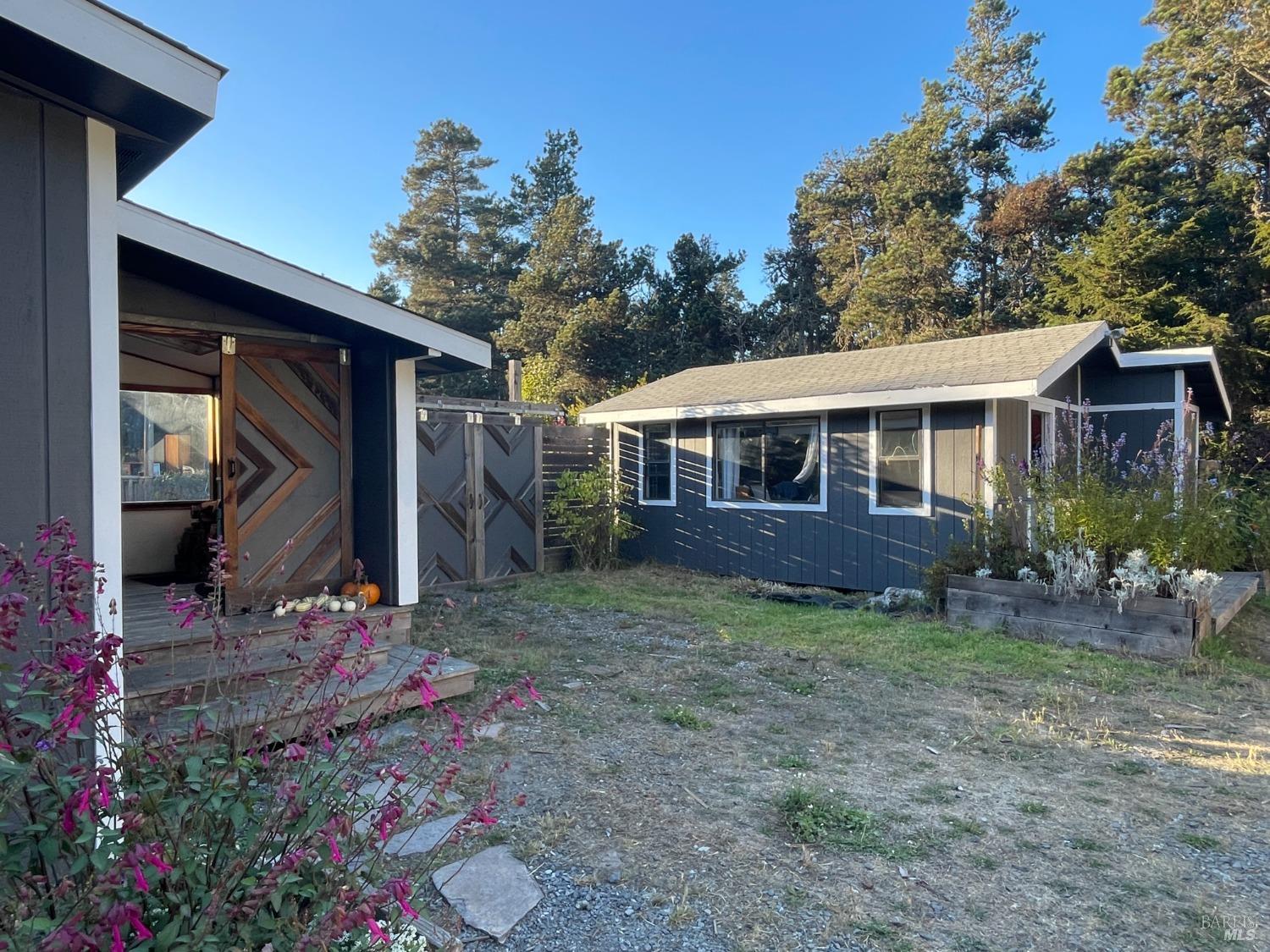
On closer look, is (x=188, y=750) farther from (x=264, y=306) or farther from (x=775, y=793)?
(x=264, y=306)

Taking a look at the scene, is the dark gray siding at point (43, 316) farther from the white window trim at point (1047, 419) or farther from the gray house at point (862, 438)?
the white window trim at point (1047, 419)

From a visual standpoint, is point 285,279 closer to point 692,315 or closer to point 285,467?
point 285,467

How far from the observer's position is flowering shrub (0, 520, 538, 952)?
1.28m

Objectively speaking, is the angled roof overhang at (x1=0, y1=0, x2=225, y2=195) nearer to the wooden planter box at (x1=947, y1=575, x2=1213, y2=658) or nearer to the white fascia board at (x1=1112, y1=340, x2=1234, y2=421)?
the wooden planter box at (x1=947, y1=575, x2=1213, y2=658)

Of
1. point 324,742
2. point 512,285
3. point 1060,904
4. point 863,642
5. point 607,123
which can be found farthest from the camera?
point 607,123

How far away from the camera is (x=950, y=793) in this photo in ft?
10.8

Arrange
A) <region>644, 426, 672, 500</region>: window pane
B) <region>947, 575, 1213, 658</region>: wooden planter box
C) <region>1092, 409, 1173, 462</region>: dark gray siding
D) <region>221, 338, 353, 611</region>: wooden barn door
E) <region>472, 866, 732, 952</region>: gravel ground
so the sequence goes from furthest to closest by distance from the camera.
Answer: <region>644, 426, 672, 500</region>: window pane, <region>1092, 409, 1173, 462</region>: dark gray siding, <region>947, 575, 1213, 658</region>: wooden planter box, <region>221, 338, 353, 611</region>: wooden barn door, <region>472, 866, 732, 952</region>: gravel ground

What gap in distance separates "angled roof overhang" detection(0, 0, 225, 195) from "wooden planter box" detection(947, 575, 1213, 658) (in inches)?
239

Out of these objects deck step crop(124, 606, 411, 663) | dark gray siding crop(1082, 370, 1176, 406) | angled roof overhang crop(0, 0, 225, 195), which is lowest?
deck step crop(124, 606, 411, 663)

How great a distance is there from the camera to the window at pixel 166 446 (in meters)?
6.73

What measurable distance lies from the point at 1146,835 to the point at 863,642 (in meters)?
3.01

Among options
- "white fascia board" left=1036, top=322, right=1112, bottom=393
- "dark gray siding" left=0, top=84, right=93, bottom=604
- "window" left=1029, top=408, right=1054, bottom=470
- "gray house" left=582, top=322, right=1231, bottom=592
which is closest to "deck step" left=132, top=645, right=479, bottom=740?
"dark gray siding" left=0, top=84, right=93, bottom=604

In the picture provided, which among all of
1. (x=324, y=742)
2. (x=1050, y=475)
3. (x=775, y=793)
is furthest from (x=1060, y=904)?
(x=1050, y=475)

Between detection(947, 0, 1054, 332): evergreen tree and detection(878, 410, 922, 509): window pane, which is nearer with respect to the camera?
detection(878, 410, 922, 509): window pane
